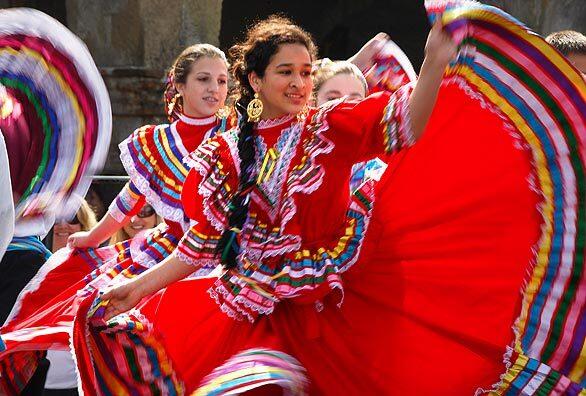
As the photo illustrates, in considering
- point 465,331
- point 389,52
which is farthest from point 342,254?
point 389,52

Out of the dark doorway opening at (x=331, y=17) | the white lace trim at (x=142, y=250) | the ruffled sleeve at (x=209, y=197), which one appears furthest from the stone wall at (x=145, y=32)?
the dark doorway opening at (x=331, y=17)

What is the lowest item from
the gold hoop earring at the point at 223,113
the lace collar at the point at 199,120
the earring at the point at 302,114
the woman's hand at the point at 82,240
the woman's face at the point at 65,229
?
the woman's face at the point at 65,229

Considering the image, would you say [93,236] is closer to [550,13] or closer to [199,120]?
[199,120]

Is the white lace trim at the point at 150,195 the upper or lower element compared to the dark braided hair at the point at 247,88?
lower

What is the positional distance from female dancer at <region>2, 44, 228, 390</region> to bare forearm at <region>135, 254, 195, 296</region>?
773 mm

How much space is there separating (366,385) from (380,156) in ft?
2.45

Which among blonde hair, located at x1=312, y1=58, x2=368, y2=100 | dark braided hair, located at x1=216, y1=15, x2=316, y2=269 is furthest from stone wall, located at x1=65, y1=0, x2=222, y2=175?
dark braided hair, located at x1=216, y1=15, x2=316, y2=269

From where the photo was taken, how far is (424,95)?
9.83ft

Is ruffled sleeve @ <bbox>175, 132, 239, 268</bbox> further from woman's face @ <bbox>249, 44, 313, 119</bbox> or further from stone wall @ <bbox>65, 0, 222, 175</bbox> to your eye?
stone wall @ <bbox>65, 0, 222, 175</bbox>

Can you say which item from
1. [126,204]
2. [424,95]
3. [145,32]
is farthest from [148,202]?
[145,32]

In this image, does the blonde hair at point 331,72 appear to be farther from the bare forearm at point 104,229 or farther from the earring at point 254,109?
the bare forearm at point 104,229

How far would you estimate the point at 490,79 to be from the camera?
10.3 ft

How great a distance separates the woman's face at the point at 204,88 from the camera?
4973 mm

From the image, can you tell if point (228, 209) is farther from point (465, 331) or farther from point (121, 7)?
point (121, 7)
